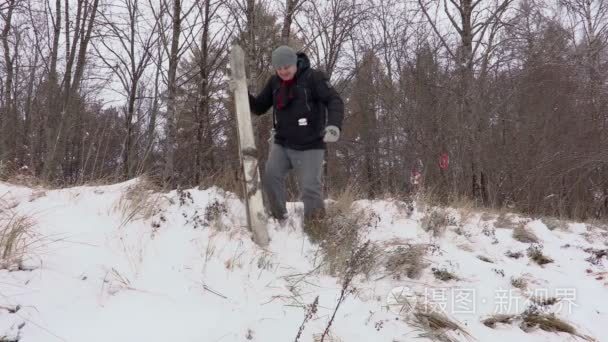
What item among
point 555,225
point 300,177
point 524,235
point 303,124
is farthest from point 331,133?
point 555,225

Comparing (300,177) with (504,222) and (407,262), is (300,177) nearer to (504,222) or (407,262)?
(407,262)

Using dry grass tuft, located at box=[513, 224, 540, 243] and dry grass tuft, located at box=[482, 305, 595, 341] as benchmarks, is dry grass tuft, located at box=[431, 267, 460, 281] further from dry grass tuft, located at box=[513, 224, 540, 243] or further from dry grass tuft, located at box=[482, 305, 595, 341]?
dry grass tuft, located at box=[513, 224, 540, 243]

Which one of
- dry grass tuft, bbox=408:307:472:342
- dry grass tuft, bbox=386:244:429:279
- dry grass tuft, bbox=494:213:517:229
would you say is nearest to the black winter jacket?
dry grass tuft, bbox=386:244:429:279

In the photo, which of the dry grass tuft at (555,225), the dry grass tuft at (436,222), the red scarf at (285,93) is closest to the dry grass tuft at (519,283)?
the dry grass tuft at (436,222)

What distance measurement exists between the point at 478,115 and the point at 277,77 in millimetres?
7180

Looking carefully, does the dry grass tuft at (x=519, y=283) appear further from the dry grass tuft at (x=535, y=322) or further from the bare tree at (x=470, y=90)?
the bare tree at (x=470, y=90)

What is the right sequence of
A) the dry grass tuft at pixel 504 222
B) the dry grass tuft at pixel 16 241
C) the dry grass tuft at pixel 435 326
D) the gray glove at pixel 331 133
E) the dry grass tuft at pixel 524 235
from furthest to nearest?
the dry grass tuft at pixel 504 222
the dry grass tuft at pixel 524 235
the gray glove at pixel 331 133
the dry grass tuft at pixel 435 326
the dry grass tuft at pixel 16 241

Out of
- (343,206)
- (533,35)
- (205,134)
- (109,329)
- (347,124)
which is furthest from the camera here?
(347,124)

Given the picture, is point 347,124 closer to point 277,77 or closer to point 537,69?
point 537,69

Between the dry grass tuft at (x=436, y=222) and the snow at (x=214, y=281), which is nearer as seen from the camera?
the snow at (x=214, y=281)

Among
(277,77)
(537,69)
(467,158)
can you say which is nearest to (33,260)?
(277,77)

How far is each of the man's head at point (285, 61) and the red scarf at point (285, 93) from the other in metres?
0.08

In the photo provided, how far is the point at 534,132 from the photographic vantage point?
33.8ft

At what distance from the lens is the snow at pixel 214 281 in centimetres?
195
